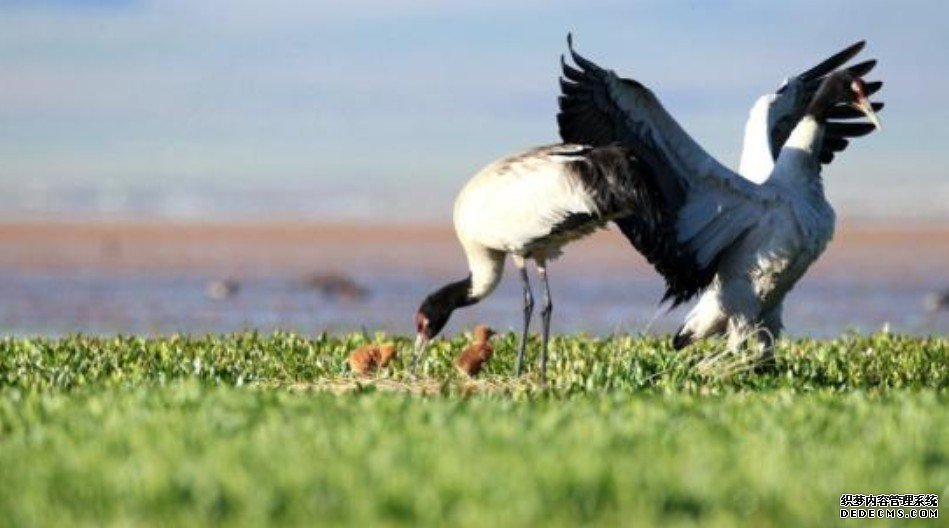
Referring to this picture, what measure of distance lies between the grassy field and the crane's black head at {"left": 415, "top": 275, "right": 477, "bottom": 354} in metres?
1.09

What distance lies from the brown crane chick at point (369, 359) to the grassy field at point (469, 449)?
1.06 ft

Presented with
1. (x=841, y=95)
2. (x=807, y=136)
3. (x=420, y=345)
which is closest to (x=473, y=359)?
(x=420, y=345)

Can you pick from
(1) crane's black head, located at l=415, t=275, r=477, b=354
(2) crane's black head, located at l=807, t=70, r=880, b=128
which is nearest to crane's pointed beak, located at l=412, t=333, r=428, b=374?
(1) crane's black head, located at l=415, t=275, r=477, b=354

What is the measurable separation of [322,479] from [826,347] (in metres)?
7.95

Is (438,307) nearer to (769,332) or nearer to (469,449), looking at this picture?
(769,332)

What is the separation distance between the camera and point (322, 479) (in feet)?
19.1

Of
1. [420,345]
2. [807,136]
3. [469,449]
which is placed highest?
[807,136]

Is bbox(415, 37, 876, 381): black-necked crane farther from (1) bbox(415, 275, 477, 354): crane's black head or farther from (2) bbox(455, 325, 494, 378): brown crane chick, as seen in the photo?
(1) bbox(415, 275, 477, 354): crane's black head

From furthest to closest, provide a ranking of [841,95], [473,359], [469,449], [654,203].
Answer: [841,95]
[473,359]
[654,203]
[469,449]

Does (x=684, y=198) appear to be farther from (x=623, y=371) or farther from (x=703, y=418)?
(x=703, y=418)

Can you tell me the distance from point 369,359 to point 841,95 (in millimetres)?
3669

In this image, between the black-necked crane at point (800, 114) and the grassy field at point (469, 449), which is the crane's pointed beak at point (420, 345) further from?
the black-necked crane at point (800, 114)

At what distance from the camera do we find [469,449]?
6473mm

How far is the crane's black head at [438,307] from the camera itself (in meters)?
11.6
